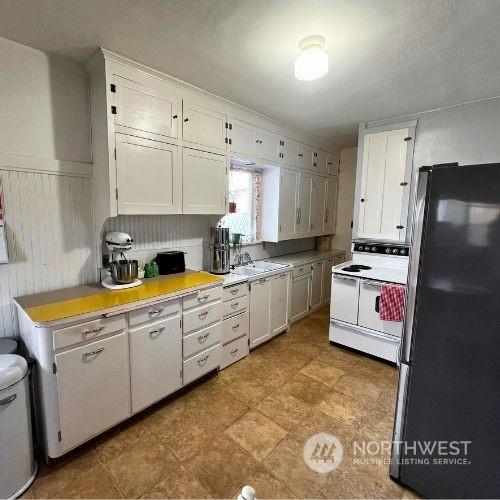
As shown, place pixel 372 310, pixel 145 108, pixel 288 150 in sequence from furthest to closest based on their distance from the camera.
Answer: pixel 288 150, pixel 372 310, pixel 145 108

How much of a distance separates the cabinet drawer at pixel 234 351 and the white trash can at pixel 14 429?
1467mm

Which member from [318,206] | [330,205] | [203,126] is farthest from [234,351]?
[330,205]

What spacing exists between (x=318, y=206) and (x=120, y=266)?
3118 mm

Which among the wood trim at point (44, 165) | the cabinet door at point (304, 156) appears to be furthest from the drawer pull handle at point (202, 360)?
the cabinet door at point (304, 156)

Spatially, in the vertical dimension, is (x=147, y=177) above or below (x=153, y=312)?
above

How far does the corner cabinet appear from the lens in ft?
9.92

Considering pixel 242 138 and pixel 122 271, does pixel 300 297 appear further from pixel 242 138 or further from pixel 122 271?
pixel 122 271

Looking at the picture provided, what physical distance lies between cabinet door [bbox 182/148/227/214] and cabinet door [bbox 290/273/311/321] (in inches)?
57.9

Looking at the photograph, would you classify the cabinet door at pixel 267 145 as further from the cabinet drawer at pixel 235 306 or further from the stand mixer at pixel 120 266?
the stand mixer at pixel 120 266

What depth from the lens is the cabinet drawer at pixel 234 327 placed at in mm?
2599

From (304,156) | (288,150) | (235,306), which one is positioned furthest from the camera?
(304,156)

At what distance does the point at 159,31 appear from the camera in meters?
1.65

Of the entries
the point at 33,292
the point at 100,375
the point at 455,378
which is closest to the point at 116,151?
the point at 33,292

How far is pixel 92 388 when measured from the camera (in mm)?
1680
